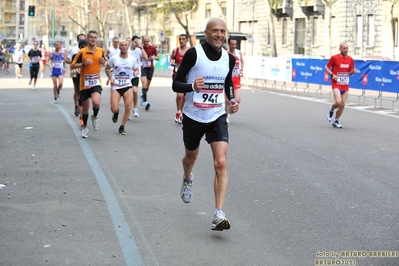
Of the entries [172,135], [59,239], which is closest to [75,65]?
[172,135]

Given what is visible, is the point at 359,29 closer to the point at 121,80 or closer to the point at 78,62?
the point at 121,80

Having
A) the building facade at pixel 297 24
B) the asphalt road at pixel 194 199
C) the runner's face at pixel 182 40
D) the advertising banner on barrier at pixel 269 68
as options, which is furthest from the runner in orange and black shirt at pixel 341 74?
the building facade at pixel 297 24

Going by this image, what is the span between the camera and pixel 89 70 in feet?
44.9

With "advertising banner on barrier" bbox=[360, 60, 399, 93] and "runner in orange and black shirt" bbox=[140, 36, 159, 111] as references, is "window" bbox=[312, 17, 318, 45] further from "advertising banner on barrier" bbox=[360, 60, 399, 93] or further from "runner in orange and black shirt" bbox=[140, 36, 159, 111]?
"runner in orange and black shirt" bbox=[140, 36, 159, 111]

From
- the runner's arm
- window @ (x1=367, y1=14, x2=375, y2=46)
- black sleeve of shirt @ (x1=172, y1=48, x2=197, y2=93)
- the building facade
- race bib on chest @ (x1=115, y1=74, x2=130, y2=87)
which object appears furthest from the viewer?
window @ (x1=367, y1=14, x2=375, y2=46)

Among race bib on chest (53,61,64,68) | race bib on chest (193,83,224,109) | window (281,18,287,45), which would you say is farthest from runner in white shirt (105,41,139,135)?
window (281,18,287,45)

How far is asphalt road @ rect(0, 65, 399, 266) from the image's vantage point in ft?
19.4

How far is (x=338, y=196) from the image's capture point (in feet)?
27.3

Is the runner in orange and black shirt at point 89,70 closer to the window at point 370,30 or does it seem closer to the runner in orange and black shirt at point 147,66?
the runner in orange and black shirt at point 147,66

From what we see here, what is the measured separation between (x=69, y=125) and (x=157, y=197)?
796 cm

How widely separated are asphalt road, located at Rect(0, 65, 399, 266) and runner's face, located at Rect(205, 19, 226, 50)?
1647 mm

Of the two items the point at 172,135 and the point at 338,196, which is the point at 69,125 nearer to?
the point at 172,135

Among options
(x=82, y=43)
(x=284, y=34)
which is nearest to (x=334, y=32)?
(x=284, y=34)

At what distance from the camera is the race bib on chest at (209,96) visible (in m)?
6.96
